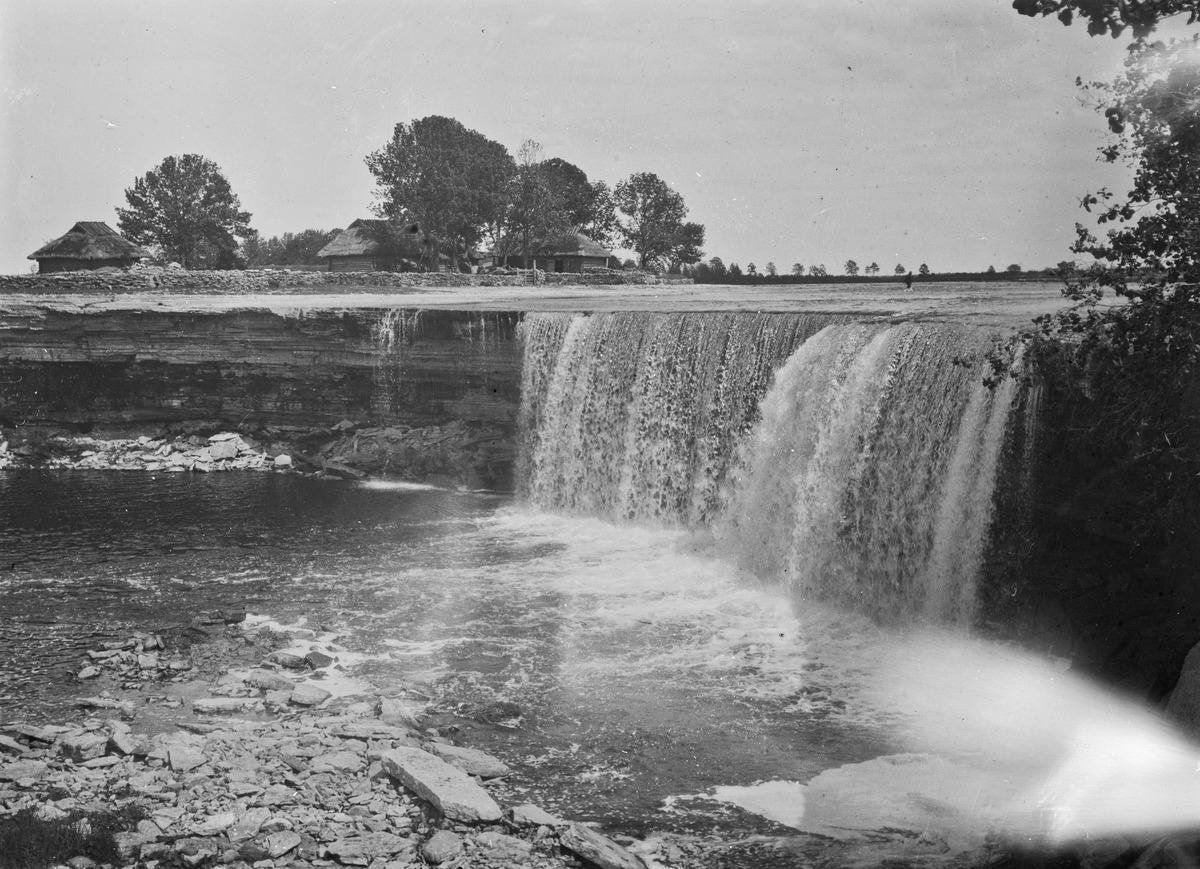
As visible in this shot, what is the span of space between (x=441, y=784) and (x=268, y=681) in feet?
14.1

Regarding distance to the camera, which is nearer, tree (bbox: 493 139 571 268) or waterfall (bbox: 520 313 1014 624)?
waterfall (bbox: 520 313 1014 624)

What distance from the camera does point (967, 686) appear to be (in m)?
14.3

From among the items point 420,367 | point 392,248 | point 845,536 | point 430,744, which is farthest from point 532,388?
point 392,248

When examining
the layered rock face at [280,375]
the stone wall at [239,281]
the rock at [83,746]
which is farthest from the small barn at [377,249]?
the rock at [83,746]

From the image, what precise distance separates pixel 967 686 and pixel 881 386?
5.94 meters

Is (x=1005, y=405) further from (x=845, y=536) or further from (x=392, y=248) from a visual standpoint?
(x=392, y=248)

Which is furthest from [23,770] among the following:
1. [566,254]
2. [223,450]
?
[566,254]

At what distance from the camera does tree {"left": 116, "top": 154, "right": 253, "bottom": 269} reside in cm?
5684

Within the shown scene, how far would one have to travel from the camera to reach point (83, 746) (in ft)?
36.6

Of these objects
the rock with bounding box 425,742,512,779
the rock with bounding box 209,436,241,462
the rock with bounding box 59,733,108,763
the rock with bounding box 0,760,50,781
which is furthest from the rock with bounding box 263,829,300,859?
the rock with bounding box 209,436,241,462

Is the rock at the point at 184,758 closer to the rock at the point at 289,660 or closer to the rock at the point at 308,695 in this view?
the rock at the point at 308,695

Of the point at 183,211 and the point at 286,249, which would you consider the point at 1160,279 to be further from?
the point at 286,249

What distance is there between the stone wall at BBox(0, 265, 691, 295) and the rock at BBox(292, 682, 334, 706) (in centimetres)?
2797

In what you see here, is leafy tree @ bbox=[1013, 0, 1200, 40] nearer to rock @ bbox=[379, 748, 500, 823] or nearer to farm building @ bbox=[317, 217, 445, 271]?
rock @ bbox=[379, 748, 500, 823]
